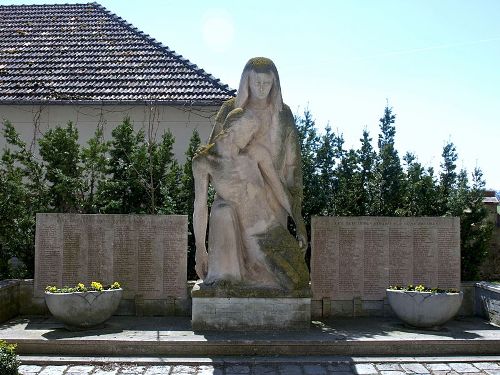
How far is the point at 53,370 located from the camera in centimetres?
613

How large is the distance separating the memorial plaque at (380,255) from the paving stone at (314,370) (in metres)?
2.37

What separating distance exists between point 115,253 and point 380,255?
380cm

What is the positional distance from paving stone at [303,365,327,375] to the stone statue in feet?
3.70

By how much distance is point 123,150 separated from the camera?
34.4 ft

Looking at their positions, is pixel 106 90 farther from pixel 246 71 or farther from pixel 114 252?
pixel 246 71

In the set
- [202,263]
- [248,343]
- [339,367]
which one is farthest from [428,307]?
[202,263]

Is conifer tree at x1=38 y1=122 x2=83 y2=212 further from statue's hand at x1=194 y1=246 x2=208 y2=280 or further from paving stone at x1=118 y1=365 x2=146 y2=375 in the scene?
paving stone at x1=118 y1=365 x2=146 y2=375

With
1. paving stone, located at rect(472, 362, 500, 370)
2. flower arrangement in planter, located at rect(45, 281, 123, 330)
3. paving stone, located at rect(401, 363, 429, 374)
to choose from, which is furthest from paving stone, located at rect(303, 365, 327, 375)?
flower arrangement in planter, located at rect(45, 281, 123, 330)

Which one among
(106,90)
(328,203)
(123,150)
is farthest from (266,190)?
(106,90)

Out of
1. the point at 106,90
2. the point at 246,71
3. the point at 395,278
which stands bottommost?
the point at 395,278

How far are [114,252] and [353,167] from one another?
4490mm

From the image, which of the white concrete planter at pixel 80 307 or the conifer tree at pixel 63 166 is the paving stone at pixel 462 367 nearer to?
the white concrete planter at pixel 80 307

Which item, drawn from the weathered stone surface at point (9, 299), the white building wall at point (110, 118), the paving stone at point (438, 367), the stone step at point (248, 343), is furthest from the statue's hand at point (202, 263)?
the white building wall at point (110, 118)

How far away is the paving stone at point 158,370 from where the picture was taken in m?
6.06
